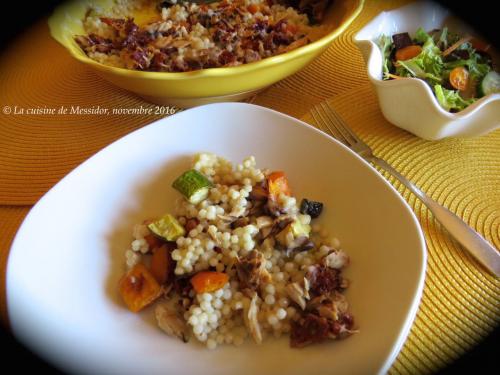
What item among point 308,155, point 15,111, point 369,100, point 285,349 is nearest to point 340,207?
point 308,155

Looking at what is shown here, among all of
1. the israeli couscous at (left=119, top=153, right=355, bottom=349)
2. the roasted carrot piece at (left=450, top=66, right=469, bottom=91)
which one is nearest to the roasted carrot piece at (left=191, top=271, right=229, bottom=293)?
the israeli couscous at (left=119, top=153, right=355, bottom=349)

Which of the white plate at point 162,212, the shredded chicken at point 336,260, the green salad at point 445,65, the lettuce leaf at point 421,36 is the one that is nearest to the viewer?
the white plate at point 162,212

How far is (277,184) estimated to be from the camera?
102cm

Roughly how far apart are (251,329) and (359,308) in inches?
8.6

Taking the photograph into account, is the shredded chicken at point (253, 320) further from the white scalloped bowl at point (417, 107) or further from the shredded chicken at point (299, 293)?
the white scalloped bowl at point (417, 107)

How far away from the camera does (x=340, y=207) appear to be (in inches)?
40.2

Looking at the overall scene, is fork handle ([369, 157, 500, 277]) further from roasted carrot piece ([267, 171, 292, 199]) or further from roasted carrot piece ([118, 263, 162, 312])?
roasted carrot piece ([118, 263, 162, 312])

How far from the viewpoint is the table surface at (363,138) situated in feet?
2.87

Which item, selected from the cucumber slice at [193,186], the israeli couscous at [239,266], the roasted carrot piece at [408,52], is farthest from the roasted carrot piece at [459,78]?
the cucumber slice at [193,186]

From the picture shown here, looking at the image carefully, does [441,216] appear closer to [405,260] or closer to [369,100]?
[405,260]

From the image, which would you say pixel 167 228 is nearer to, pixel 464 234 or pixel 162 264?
pixel 162 264

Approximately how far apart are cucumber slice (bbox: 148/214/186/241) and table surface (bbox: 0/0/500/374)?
352 mm

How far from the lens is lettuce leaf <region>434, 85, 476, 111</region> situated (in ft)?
3.90

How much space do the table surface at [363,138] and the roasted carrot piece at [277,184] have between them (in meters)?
0.30
